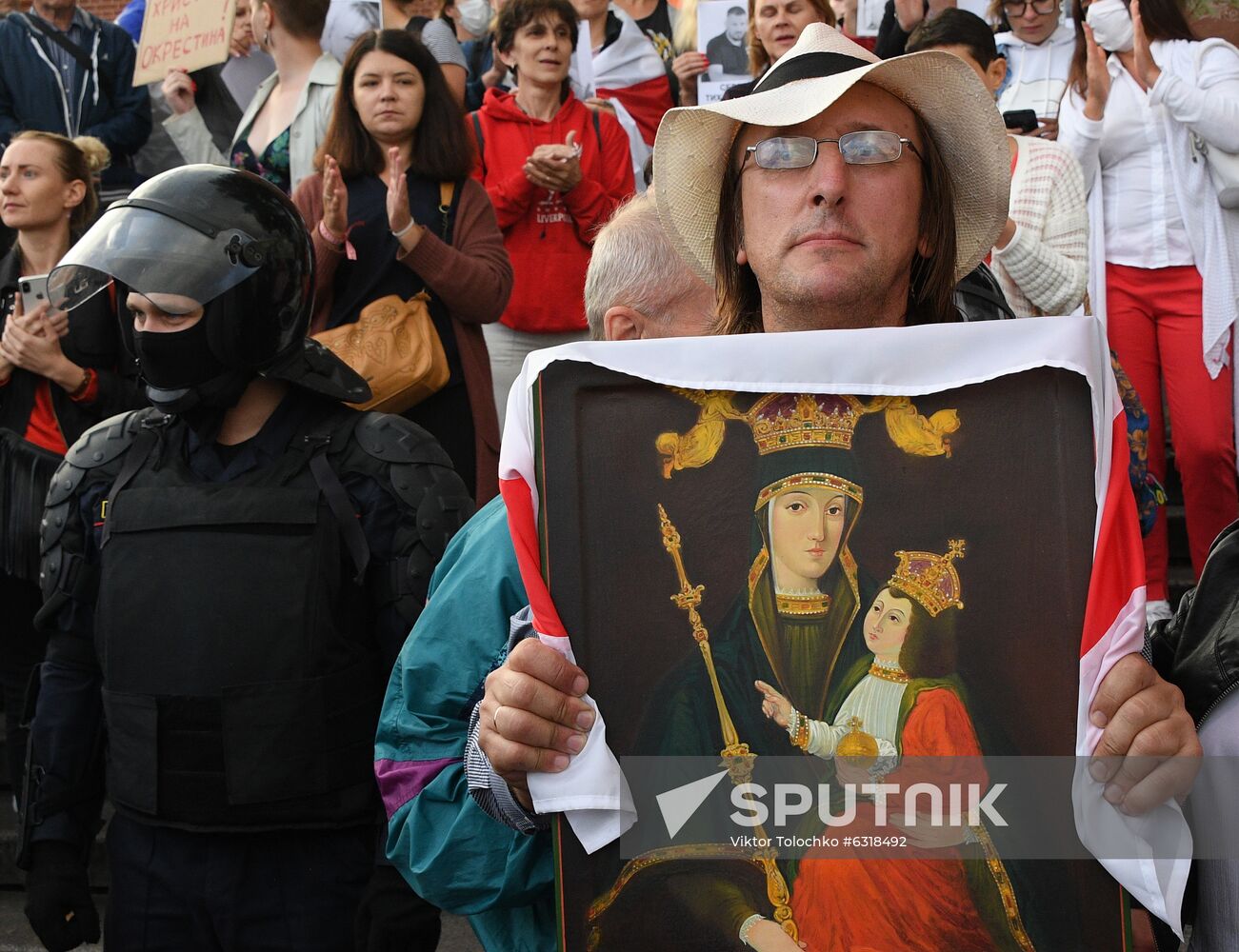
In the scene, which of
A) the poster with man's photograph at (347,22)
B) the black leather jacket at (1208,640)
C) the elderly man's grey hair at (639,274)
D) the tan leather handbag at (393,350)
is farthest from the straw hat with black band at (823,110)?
the poster with man's photograph at (347,22)

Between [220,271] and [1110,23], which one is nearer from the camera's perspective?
[220,271]

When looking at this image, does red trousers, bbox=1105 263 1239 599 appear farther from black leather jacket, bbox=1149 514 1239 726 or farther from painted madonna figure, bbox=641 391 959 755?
painted madonna figure, bbox=641 391 959 755

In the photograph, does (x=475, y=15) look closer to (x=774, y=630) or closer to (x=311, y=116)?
(x=311, y=116)

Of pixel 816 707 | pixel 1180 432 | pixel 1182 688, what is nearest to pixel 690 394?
pixel 816 707

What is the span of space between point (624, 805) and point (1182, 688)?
73 cm

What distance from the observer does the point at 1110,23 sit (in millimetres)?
5531

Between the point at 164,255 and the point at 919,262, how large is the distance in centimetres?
174

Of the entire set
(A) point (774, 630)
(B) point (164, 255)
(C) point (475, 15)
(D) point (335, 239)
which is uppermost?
(C) point (475, 15)

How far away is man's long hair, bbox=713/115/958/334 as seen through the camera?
7.08 feet

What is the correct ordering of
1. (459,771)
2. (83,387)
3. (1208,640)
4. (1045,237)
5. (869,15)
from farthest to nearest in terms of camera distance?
(869,15) → (83,387) → (1045,237) → (459,771) → (1208,640)

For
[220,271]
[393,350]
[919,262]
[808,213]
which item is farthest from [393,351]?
[808,213]

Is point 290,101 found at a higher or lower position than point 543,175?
higher

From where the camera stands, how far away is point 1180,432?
Answer: 5402 millimetres

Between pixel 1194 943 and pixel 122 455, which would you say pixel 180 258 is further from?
pixel 1194 943
